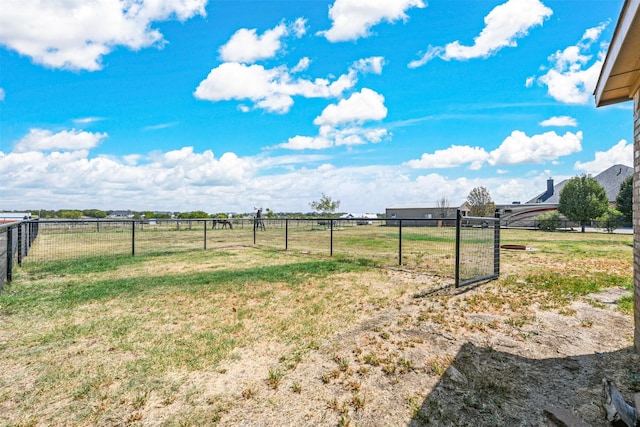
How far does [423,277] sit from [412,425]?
17.5ft

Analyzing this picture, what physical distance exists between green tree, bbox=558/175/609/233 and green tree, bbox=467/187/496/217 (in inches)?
436

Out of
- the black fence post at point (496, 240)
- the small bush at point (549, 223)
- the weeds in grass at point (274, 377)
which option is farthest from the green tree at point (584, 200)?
the weeds in grass at point (274, 377)

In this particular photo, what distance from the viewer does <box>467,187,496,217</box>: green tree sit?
1597 inches

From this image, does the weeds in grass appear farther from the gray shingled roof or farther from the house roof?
the gray shingled roof

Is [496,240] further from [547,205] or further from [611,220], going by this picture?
[547,205]

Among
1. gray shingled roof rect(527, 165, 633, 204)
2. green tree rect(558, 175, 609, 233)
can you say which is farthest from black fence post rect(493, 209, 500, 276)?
gray shingled roof rect(527, 165, 633, 204)

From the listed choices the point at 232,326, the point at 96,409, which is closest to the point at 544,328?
the point at 232,326

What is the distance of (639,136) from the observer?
311 cm

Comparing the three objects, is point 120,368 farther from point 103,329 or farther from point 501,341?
point 501,341

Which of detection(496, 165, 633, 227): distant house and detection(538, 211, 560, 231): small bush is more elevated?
detection(496, 165, 633, 227): distant house

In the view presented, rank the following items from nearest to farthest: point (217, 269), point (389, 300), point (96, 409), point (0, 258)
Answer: point (96, 409) < point (389, 300) < point (0, 258) < point (217, 269)

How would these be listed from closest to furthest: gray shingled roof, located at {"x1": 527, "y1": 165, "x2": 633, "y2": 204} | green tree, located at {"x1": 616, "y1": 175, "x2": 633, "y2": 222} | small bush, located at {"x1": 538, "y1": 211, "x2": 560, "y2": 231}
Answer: green tree, located at {"x1": 616, "y1": 175, "x2": 633, "y2": 222}, small bush, located at {"x1": 538, "y1": 211, "x2": 560, "y2": 231}, gray shingled roof, located at {"x1": 527, "y1": 165, "x2": 633, "y2": 204}

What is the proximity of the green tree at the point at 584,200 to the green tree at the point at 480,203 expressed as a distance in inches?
436

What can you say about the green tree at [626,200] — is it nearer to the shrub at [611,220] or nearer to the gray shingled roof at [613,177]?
the shrub at [611,220]
